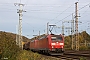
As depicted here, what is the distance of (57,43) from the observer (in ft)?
102

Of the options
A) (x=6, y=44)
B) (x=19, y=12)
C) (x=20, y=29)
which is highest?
(x=19, y=12)

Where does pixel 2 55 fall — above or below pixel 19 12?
below

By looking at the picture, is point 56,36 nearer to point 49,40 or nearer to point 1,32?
point 49,40

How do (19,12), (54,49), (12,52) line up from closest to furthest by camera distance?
(12,52)
(54,49)
(19,12)

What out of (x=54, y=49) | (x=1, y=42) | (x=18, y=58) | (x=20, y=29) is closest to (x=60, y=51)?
(x=54, y=49)

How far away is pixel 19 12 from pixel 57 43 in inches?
627

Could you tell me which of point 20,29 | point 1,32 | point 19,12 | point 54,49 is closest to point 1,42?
point 1,32

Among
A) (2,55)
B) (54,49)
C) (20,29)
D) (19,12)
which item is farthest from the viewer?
(19,12)

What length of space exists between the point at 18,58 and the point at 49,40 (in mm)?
15838

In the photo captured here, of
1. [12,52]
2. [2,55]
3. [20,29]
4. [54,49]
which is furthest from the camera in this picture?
[20,29]

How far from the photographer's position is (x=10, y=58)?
47.1ft

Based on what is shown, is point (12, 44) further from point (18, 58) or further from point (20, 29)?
point (20, 29)

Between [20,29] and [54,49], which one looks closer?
[54,49]

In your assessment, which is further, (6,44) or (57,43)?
(57,43)
